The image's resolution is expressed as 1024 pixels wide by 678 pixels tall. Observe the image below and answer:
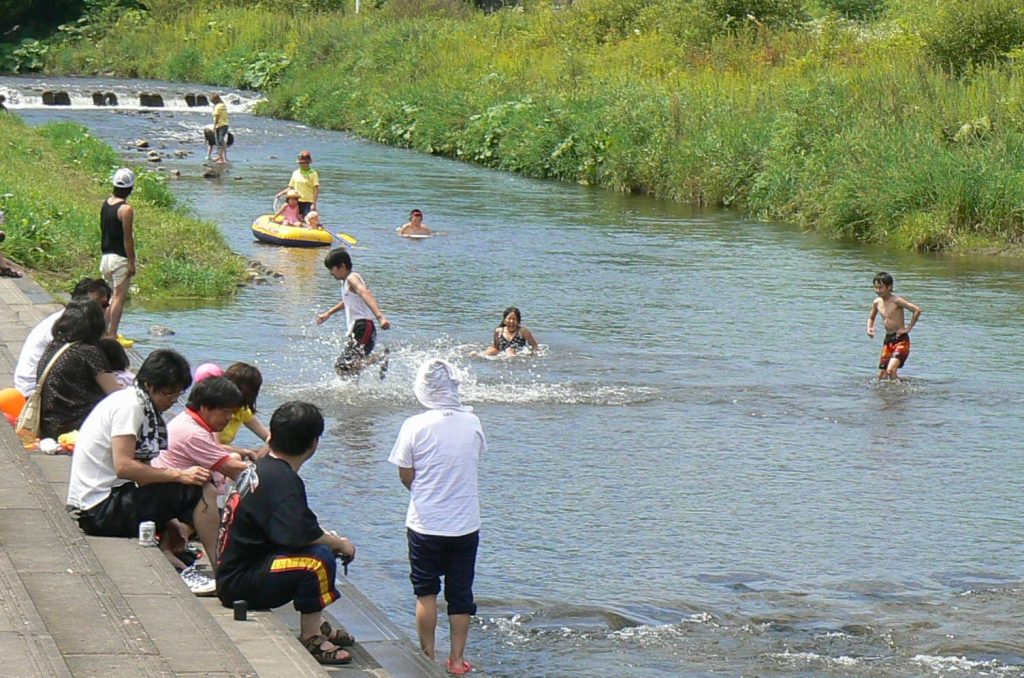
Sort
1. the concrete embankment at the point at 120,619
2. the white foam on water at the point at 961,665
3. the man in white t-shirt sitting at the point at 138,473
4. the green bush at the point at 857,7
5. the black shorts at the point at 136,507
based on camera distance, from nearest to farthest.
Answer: the concrete embankment at the point at 120,619, the man in white t-shirt sitting at the point at 138,473, the black shorts at the point at 136,507, the white foam on water at the point at 961,665, the green bush at the point at 857,7

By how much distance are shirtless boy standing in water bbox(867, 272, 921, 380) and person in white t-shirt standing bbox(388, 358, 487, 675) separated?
9.08 metres

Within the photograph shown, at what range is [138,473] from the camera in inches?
320

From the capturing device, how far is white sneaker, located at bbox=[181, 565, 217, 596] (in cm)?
788

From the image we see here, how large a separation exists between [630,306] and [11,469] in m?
12.0

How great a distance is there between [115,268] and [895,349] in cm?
771

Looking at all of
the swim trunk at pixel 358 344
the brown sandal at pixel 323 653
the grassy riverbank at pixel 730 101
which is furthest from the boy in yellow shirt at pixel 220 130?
the brown sandal at pixel 323 653

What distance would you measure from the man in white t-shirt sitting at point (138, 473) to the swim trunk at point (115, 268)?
685 cm

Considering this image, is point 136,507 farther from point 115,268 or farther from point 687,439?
point 115,268

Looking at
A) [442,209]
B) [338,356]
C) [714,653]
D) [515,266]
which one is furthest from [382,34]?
[714,653]

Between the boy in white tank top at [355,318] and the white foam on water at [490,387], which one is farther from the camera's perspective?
the white foam on water at [490,387]

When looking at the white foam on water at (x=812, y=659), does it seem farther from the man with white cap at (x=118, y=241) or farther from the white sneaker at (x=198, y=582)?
the man with white cap at (x=118, y=241)

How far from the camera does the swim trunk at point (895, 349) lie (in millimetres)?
16125

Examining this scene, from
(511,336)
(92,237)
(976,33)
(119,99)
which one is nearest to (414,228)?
(92,237)

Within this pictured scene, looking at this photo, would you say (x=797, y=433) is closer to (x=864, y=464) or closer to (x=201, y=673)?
(x=864, y=464)
